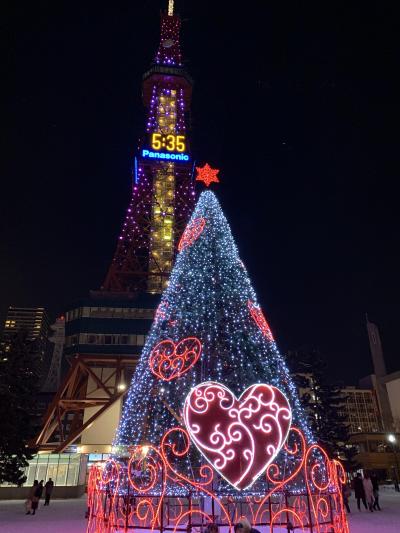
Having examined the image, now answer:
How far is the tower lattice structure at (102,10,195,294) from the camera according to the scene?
184 feet

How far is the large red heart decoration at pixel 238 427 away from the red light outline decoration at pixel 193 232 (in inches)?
327

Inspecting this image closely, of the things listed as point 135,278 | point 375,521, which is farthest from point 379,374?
point 375,521

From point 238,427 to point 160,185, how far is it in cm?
5793

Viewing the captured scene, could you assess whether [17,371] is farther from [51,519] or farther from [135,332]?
[135,332]

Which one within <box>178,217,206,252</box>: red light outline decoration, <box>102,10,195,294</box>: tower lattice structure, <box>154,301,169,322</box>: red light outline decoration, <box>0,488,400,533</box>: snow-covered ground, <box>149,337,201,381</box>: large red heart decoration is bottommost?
<box>0,488,400,533</box>: snow-covered ground

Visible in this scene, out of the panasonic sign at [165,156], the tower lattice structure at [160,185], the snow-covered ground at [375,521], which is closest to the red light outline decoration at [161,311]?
the snow-covered ground at [375,521]

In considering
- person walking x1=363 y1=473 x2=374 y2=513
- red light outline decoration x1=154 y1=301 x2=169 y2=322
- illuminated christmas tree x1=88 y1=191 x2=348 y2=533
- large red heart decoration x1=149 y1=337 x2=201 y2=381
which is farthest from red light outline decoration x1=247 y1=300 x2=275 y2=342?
person walking x1=363 y1=473 x2=374 y2=513

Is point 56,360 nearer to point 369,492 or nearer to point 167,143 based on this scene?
point 167,143

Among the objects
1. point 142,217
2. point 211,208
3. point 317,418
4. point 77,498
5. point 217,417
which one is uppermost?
point 142,217

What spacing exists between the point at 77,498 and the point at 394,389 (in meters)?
46.3

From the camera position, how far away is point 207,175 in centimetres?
1625

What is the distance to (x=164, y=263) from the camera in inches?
2307

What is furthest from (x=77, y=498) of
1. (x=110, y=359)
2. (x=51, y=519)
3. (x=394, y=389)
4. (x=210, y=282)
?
(x=394, y=389)

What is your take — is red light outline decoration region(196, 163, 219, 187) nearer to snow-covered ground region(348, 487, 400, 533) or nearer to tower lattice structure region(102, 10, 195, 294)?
snow-covered ground region(348, 487, 400, 533)
